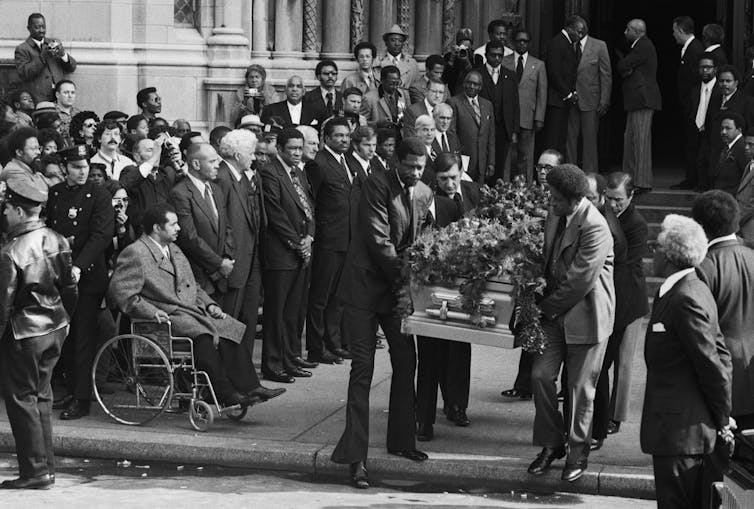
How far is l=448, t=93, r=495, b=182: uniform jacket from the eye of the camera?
16094mm

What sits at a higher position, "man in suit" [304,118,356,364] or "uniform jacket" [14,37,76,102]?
"uniform jacket" [14,37,76,102]

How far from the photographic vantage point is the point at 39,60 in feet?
51.0

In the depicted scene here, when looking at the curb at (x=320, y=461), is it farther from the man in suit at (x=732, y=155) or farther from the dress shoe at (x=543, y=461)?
the man in suit at (x=732, y=155)

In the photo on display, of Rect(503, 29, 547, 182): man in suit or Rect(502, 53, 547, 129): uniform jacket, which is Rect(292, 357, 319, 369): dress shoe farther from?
Rect(502, 53, 547, 129): uniform jacket

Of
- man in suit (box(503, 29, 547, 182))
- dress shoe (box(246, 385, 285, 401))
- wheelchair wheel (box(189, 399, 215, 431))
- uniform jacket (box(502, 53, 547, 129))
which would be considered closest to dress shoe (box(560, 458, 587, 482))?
dress shoe (box(246, 385, 285, 401))

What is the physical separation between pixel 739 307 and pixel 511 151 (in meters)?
9.24

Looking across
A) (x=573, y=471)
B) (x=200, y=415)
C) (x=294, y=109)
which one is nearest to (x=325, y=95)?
(x=294, y=109)

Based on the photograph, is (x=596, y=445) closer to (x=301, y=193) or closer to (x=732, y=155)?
(x=301, y=193)

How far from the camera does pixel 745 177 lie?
44.7 feet

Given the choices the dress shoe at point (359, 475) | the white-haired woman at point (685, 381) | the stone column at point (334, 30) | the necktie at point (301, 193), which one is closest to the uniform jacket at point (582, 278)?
the dress shoe at point (359, 475)

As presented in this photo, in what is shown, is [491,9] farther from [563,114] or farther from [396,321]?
[396,321]

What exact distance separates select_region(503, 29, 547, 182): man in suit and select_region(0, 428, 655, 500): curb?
7.83m

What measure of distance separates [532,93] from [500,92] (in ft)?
2.15

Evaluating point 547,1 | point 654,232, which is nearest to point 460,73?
point 654,232
